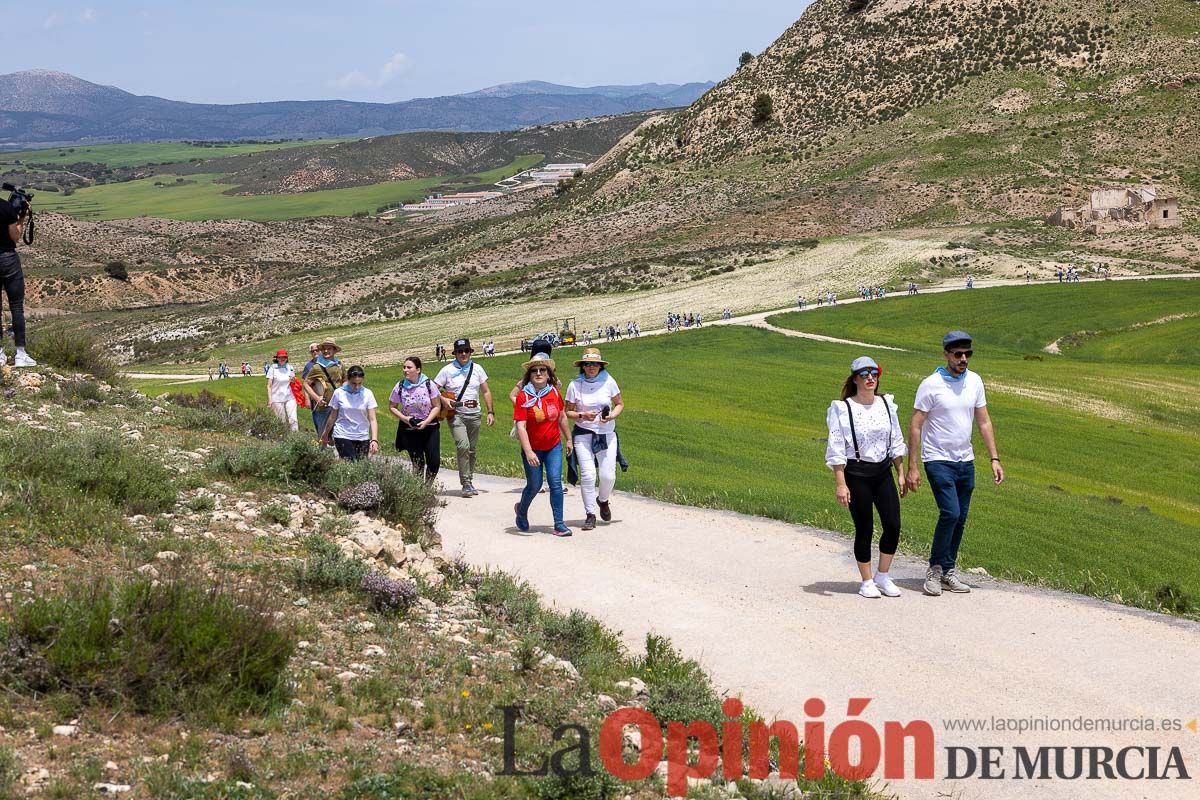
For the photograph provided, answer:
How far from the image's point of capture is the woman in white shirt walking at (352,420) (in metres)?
14.3

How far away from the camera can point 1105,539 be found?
14.8 metres

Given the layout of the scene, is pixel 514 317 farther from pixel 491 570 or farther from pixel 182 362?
pixel 491 570

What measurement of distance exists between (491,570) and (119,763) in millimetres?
5638

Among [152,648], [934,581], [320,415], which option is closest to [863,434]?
[934,581]

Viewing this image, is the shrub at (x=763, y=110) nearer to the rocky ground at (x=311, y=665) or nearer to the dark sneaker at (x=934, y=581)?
the rocky ground at (x=311, y=665)

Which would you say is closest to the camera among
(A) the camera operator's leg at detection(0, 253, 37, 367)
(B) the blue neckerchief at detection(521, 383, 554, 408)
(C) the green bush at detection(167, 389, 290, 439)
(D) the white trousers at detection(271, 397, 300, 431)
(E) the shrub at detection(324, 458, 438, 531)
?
(E) the shrub at detection(324, 458, 438, 531)

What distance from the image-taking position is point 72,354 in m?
19.8

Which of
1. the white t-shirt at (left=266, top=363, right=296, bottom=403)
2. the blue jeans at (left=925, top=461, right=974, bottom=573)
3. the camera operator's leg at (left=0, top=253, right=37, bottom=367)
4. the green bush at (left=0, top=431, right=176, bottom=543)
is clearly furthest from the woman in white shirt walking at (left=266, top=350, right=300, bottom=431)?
the blue jeans at (left=925, top=461, right=974, bottom=573)

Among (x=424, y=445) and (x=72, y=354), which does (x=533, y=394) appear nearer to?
(x=424, y=445)

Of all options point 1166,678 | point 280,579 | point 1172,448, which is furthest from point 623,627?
point 1172,448

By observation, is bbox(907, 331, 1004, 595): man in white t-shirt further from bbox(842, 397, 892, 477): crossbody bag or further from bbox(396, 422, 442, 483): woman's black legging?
bbox(396, 422, 442, 483): woman's black legging

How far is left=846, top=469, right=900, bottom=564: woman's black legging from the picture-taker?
32.8ft

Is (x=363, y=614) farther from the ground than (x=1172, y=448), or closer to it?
farther from the ground

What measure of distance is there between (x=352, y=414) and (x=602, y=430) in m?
3.56
